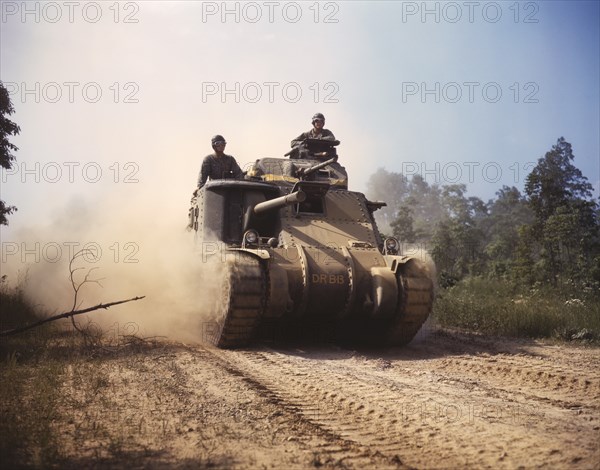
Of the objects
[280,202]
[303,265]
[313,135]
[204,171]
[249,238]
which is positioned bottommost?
[303,265]

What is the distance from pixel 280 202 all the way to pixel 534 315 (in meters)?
5.26

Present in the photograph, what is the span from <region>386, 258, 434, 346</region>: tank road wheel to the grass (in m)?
2.79

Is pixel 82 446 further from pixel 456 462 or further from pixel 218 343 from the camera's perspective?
pixel 218 343

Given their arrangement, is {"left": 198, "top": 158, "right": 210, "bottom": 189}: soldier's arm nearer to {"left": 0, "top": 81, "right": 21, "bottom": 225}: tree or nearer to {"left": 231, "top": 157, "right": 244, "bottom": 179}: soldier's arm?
{"left": 231, "top": 157, "right": 244, "bottom": 179}: soldier's arm

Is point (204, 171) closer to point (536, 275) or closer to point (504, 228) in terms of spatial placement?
point (536, 275)

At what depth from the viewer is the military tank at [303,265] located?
23.3 ft

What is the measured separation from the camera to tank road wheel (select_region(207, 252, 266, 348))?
686 cm

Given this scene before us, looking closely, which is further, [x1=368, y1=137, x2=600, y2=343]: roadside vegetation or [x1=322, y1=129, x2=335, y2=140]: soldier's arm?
[x1=322, y1=129, x2=335, y2=140]: soldier's arm

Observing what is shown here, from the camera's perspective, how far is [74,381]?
5113 mm

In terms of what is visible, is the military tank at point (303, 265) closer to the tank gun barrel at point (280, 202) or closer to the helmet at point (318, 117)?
the tank gun barrel at point (280, 202)

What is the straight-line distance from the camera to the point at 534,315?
32.0 ft

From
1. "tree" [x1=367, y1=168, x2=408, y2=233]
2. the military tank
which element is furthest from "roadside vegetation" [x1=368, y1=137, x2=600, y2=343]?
"tree" [x1=367, y1=168, x2=408, y2=233]

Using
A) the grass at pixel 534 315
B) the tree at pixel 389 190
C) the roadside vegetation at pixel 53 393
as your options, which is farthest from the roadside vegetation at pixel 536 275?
the tree at pixel 389 190

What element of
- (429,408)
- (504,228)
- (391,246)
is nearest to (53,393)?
(429,408)
